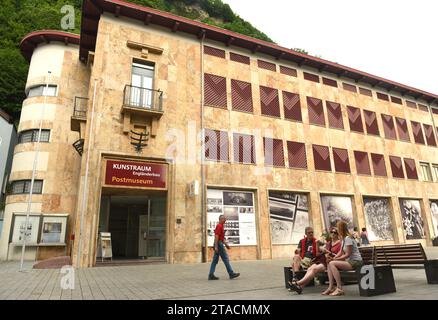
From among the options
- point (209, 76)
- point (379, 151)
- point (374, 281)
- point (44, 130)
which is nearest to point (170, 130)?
point (209, 76)

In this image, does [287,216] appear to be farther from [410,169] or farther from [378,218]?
[410,169]

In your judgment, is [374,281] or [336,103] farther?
[336,103]

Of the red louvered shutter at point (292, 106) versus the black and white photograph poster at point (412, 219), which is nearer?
the red louvered shutter at point (292, 106)

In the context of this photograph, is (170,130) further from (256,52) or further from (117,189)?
(256,52)

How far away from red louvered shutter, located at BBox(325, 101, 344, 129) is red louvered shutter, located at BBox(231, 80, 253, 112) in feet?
21.1

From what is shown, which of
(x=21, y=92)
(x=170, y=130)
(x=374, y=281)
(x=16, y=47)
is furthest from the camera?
(x=16, y=47)

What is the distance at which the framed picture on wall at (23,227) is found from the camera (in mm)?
18297

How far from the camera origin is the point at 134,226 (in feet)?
61.9

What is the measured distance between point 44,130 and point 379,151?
79.0ft

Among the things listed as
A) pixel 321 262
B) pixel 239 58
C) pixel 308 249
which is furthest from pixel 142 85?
pixel 321 262

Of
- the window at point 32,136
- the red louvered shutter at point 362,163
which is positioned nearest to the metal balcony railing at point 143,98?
the window at point 32,136

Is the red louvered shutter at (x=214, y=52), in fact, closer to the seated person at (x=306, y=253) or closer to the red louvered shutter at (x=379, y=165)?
the red louvered shutter at (x=379, y=165)

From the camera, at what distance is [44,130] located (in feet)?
68.7

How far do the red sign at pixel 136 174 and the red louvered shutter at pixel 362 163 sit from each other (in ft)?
45.3
